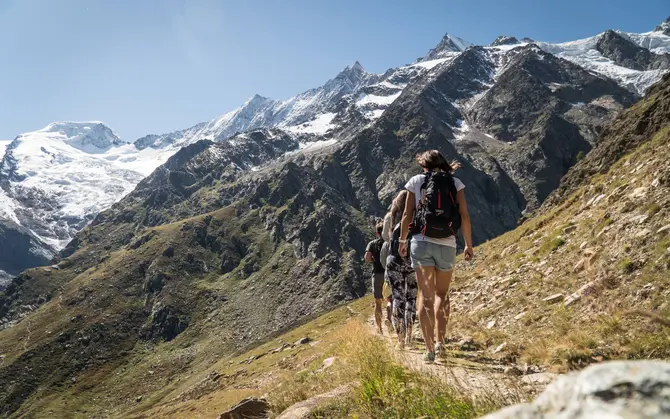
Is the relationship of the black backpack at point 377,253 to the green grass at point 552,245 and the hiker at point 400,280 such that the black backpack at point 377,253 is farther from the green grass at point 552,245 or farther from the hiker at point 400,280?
the green grass at point 552,245

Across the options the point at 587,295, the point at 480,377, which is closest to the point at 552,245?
the point at 587,295

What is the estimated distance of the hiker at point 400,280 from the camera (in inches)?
426

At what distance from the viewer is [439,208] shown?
7.86 m

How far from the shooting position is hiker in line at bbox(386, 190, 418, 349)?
428 inches

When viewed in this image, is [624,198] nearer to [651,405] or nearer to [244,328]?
[651,405]

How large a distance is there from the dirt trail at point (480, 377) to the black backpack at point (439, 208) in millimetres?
2220

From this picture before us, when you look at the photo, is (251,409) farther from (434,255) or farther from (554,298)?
(554,298)

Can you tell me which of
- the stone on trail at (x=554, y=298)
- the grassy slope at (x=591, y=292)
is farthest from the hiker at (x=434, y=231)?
the stone on trail at (x=554, y=298)

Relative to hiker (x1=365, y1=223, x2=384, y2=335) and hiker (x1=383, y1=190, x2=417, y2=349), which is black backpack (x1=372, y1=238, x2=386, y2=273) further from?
hiker (x1=383, y1=190, x2=417, y2=349)

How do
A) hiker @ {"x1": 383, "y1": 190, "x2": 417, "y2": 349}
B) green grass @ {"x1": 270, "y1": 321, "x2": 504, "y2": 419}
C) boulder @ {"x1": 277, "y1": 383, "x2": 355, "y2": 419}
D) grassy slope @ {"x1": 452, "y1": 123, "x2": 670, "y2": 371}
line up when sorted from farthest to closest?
1. hiker @ {"x1": 383, "y1": 190, "x2": 417, "y2": 349}
2. grassy slope @ {"x1": 452, "y1": 123, "x2": 670, "y2": 371}
3. boulder @ {"x1": 277, "y1": 383, "x2": 355, "y2": 419}
4. green grass @ {"x1": 270, "y1": 321, "x2": 504, "y2": 419}

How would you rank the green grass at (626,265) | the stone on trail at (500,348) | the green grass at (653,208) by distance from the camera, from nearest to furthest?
the stone on trail at (500,348), the green grass at (626,265), the green grass at (653,208)

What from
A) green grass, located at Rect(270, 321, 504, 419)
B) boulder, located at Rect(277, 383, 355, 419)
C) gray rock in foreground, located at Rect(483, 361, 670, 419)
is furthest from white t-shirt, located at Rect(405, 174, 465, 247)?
gray rock in foreground, located at Rect(483, 361, 670, 419)

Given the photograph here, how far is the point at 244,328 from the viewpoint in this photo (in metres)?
188

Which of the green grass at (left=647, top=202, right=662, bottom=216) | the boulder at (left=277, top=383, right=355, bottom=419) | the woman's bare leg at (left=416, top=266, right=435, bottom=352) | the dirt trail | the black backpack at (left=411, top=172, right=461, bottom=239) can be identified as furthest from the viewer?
the green grass at (left=647, top=202, right=662, bottom=216)
